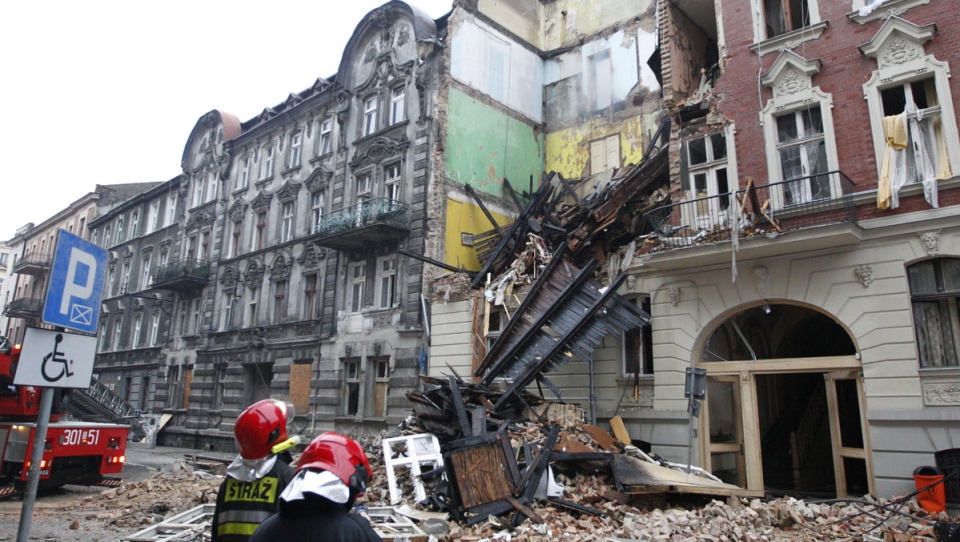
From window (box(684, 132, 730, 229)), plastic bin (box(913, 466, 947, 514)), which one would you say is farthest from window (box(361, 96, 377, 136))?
plastic bin (box(913, 466, 947, 514))

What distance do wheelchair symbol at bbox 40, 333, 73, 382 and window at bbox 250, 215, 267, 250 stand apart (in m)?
22.4

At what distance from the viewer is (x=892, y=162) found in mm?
11023

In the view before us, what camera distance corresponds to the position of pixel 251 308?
26406 millimetres

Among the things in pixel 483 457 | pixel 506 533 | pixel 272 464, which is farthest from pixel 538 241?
pixel 272 464

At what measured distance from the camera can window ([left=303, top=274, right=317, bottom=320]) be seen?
23.3 meters

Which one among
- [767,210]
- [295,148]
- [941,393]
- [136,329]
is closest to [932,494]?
[941,393]

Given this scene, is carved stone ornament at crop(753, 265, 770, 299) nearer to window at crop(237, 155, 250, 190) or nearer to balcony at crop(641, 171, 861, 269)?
balcony at crop(641, 171, 861, 269)

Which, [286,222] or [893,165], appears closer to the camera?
[893,165]

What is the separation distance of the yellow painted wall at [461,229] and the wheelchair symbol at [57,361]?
48.3 feet

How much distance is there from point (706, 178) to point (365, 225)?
10.5m

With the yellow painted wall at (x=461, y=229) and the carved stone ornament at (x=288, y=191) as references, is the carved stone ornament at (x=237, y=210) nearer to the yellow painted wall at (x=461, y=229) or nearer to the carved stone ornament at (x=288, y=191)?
the carved stone ornament at (x=288, y=191)

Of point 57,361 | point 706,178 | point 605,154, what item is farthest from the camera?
point 605,154

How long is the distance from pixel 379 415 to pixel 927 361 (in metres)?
14.5

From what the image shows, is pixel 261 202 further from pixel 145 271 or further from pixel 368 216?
pixel 145 271
